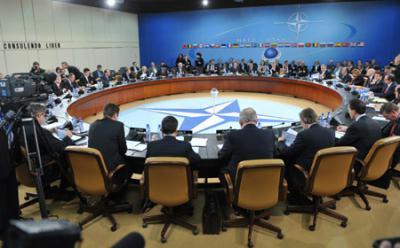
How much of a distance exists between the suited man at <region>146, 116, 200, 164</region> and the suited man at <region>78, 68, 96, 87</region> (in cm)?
635

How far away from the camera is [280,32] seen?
1235 cm

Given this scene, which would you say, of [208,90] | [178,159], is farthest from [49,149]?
[208,90]

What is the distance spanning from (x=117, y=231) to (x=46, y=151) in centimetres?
117

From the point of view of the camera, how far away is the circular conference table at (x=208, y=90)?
3451 mm

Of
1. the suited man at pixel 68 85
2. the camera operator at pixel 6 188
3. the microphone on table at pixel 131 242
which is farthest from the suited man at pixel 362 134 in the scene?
the suited man at pixel 68 85

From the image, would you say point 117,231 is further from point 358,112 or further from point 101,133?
point 358,112

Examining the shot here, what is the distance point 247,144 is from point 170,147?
0.73m

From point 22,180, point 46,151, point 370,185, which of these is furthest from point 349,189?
point 22,180

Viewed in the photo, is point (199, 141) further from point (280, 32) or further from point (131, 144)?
point (280, 32)

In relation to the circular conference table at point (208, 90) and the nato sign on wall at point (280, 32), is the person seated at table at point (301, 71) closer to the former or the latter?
the circular conference table at point (208, 90)

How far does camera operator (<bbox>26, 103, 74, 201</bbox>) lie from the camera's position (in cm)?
296

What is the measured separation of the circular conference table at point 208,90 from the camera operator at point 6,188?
1097mm

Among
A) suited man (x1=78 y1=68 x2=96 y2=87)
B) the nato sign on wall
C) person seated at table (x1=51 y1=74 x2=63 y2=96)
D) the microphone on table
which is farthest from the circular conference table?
the nato sign on wall

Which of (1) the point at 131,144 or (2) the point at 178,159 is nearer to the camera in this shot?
(2) the point at 178,159
